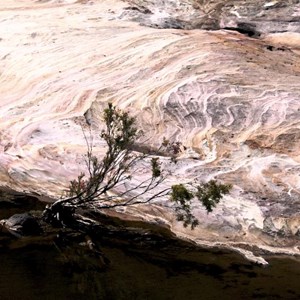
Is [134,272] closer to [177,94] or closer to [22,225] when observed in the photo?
[22,225]

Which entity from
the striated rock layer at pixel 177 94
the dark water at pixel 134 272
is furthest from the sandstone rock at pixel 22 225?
the striated rock layer at pixel 177 94

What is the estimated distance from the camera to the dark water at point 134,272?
9.39 meters

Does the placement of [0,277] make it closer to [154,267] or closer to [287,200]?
[154,267]

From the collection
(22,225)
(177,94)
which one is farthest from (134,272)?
(177,94)

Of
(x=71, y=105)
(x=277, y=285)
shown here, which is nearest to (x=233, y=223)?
(x=277, y=285)

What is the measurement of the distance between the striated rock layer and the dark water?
2.95 feet

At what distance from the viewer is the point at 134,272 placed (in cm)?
1012

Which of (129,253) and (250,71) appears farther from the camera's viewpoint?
(250,71)

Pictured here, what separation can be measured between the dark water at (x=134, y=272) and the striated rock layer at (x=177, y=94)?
90 cm

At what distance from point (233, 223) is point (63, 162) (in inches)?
154

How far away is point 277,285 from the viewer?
33.1 feet

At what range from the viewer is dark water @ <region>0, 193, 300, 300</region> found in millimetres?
9391

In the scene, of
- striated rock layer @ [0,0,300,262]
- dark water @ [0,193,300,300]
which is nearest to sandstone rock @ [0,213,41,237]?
dark water @ [0,193,300,300]

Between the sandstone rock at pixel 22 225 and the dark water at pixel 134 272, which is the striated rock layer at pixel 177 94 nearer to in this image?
the dark water at pixel 134 272
